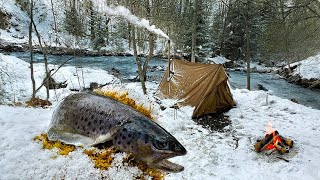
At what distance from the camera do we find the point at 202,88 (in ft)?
32.7

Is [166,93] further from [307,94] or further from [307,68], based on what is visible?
[307,68]

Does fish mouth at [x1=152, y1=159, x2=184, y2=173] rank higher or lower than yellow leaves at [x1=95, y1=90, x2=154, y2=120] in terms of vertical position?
lower

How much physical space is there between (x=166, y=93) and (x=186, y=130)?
320cm

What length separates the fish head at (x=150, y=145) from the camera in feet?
4.87

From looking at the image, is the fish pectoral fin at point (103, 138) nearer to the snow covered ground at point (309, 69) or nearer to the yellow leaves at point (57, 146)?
the yellow leaves at point (57, 146)

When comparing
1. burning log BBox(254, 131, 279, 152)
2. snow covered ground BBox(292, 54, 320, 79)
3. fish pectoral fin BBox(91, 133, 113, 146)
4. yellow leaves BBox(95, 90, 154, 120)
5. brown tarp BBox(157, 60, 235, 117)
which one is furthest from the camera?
snow covered ground BBox(292, 54, 320, 79)

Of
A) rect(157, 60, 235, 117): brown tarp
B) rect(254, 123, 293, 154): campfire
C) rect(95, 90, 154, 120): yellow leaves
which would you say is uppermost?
rect(95, 90, 154, 120): yellow leaves

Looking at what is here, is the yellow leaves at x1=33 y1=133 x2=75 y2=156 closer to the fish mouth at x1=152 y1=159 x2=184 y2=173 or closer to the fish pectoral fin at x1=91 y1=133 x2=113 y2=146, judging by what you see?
the fish pectoral fin at x1=91 y1=133 x2=113 y2=146

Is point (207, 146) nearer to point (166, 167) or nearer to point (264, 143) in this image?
point (264, 143)

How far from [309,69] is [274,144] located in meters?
17.8

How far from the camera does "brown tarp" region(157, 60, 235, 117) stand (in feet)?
31.8

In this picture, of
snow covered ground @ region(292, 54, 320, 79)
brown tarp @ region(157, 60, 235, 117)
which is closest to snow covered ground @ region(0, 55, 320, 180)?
brown tarp @ region(157, 60, 235, 117)

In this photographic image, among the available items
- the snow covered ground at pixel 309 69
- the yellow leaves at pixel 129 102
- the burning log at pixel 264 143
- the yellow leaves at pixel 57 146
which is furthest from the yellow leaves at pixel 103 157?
the snow covered ground at pixel 309 69

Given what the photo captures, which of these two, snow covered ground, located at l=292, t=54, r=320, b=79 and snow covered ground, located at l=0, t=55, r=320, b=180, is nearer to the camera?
snow covered ground, located at l=0, t=55, r=320, b=180
